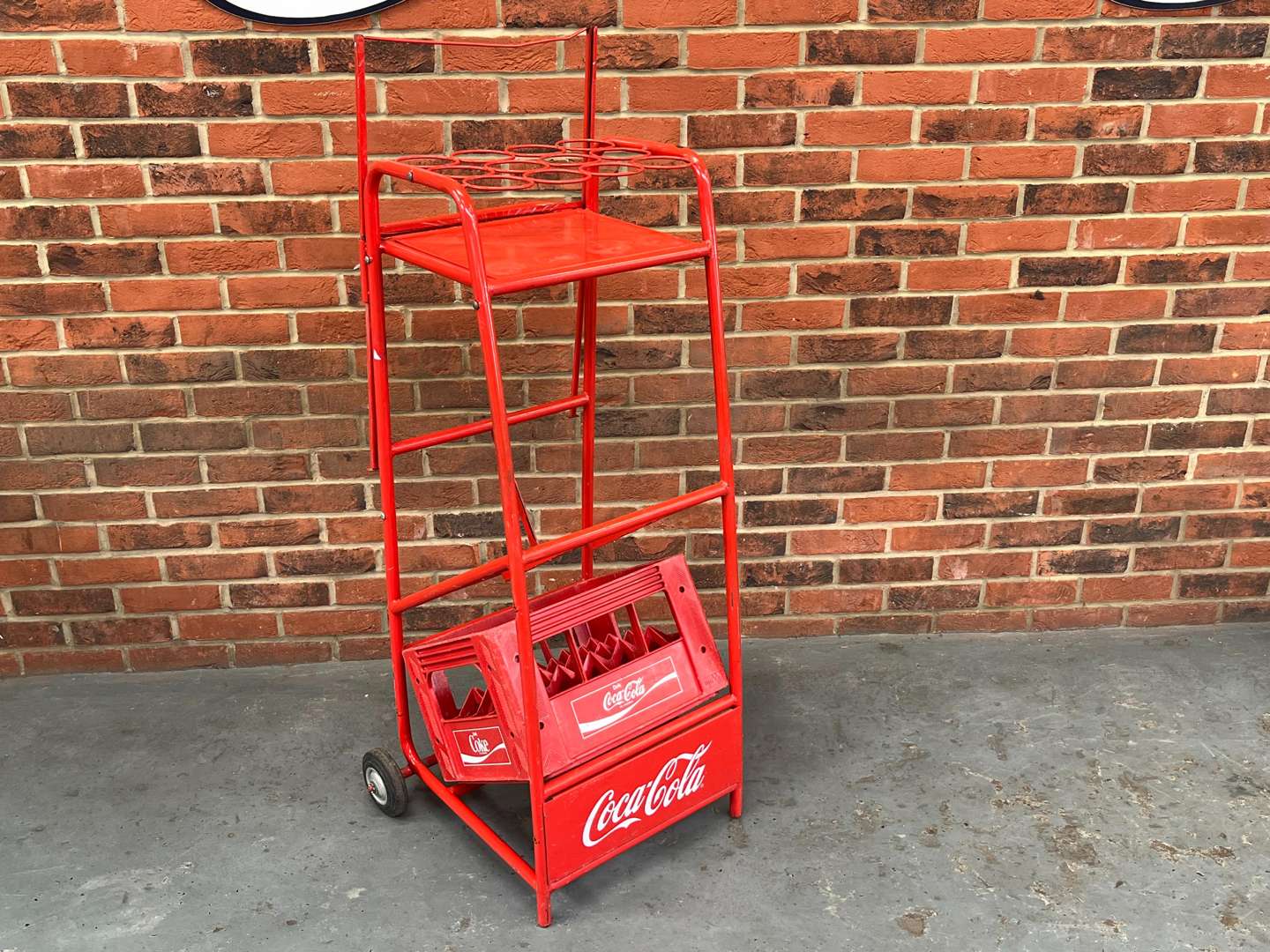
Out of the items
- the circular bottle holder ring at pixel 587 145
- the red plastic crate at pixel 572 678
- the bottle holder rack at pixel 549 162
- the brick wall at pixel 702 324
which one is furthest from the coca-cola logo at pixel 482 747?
the circular bottle holder ring at pixel 587 145

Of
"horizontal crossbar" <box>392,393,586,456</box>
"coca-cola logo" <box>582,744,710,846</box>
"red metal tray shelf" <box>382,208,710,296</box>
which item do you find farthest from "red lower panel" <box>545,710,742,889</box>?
"red metal tray shelf" <box>382,208,710,296</box>

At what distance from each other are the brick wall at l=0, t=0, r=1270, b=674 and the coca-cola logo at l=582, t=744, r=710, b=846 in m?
0.88

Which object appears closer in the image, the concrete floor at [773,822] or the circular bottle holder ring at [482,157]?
the circular bottle holder ring at [482,157]

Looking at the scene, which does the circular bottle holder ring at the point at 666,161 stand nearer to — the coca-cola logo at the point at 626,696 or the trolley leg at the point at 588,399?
the trolley leg at the point at 588,399

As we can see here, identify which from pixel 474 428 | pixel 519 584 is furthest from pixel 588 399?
pixel 519 584

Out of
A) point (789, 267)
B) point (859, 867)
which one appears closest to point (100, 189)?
point (789, 267)

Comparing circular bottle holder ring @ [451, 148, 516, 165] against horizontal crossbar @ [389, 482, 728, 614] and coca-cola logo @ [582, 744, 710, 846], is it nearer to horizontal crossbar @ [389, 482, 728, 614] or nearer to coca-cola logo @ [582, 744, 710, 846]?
horizontal crossbar @ [389, 482, 728, 614]

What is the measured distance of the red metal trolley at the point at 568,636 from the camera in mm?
2096

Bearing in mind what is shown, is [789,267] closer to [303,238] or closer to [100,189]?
[303,238]

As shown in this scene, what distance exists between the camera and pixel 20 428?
2.87 m

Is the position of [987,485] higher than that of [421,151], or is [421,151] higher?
[421,151]

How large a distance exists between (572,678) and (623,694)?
13cm

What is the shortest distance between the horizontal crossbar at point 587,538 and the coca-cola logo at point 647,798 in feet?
1.68

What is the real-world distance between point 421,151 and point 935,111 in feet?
4.20
